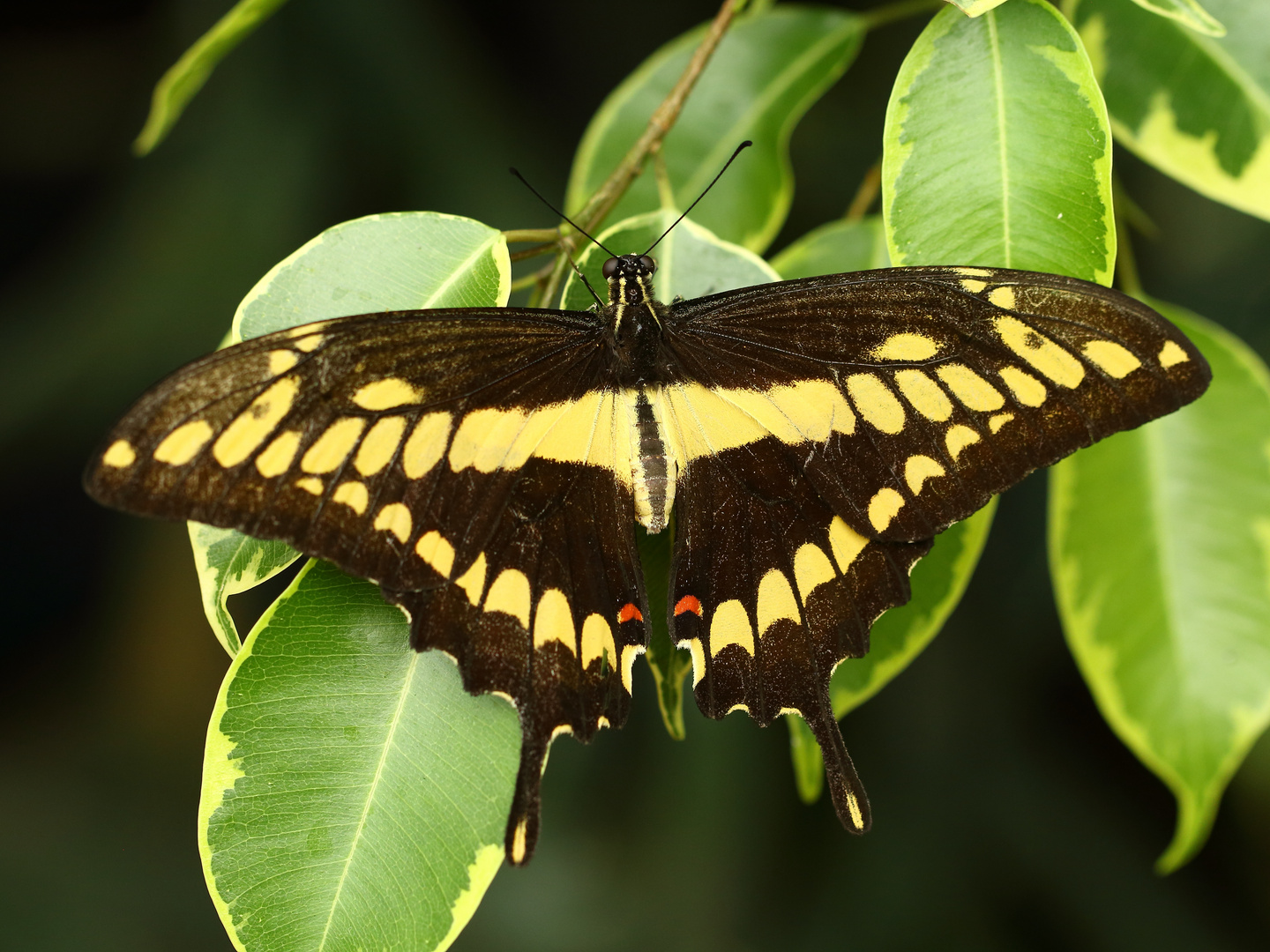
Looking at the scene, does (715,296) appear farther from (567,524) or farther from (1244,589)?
(1244,589)

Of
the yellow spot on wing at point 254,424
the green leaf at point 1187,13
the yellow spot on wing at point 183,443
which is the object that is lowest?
the yellow spot on wing at point 254,424

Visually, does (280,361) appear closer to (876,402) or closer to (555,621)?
(555,621)

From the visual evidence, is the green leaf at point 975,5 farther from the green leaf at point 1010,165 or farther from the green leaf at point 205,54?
the green leaf at point 205,54

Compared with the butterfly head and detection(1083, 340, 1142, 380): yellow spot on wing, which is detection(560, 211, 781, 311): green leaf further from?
detection(1083, 340, 1142, 380): yellow spot on wing

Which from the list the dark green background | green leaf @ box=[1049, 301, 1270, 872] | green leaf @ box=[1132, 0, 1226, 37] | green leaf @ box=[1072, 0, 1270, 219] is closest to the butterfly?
green leaf @ box=[1132, 0, 1226, 37]

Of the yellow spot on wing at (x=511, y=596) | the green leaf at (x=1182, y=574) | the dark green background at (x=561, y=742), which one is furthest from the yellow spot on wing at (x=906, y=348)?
the dark green background at (x=561, y=742)

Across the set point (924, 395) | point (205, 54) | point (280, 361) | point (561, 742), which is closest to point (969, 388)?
point (924, 395)
